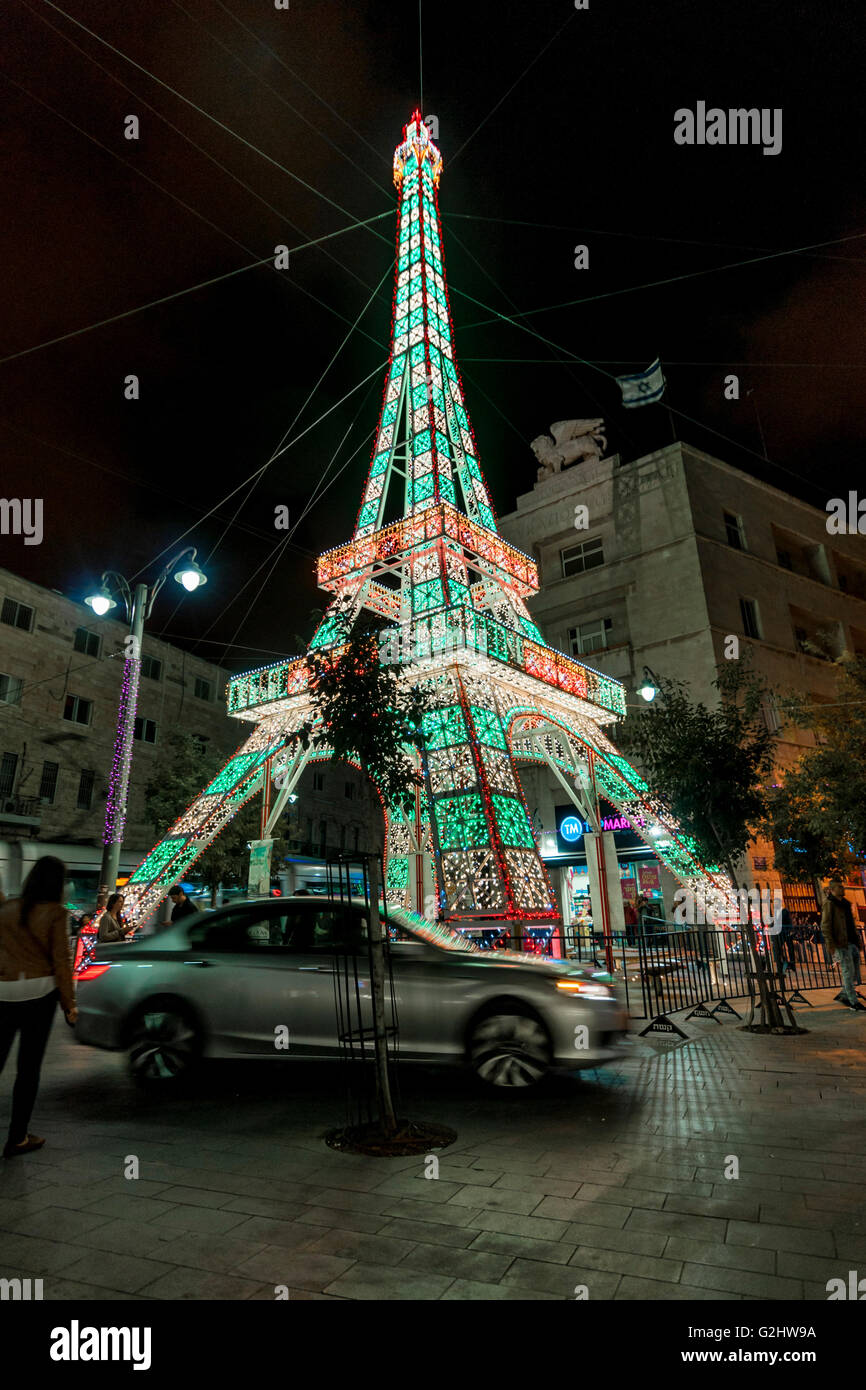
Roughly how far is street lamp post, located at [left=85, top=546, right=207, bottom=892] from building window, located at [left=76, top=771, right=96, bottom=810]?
1616 cm

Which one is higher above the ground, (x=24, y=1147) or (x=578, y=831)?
(x=578, y=831)

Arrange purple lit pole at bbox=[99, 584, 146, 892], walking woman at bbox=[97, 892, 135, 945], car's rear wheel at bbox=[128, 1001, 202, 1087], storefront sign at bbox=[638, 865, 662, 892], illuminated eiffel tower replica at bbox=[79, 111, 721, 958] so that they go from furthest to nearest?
storefront sign at bbox=[638, 865, 662, 892]
illuminated eiffel tower replica at bbox=[79, 111, 721, 958]
purple lit pole at bbox=[99, 584, 146, 892]
walking woman at bbox=[97, 892, 135, 945]
car's rear wheel at bbox=[128, 1001, 202, 1087]

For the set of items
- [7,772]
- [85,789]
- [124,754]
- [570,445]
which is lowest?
[124,754]

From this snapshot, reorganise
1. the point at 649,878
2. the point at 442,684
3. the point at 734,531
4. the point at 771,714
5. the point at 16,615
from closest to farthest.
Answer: the point at 442,684 → the point at 16,615 → the point at 649,878 → the point at 771,714 → the point at 734,531

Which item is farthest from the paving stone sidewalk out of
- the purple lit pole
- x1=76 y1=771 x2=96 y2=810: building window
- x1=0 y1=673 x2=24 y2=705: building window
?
x1=76 y1=771 x2=96 y2=810: building window

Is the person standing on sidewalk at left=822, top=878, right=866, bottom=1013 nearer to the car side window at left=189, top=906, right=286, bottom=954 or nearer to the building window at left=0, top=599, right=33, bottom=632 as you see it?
the car side window at left=189, top=906, right=286, bottom=954

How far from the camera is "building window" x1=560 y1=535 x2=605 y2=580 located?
32156 mm

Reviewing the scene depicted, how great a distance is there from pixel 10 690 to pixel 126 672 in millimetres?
15491

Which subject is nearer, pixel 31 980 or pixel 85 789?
pixel 31 980

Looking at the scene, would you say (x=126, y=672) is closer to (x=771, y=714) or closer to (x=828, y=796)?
(x=828, y=796)

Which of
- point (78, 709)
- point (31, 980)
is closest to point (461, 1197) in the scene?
point (31, 980)

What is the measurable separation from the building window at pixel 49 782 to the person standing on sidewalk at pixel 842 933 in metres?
25.6

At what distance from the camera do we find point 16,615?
2689 centimetres
